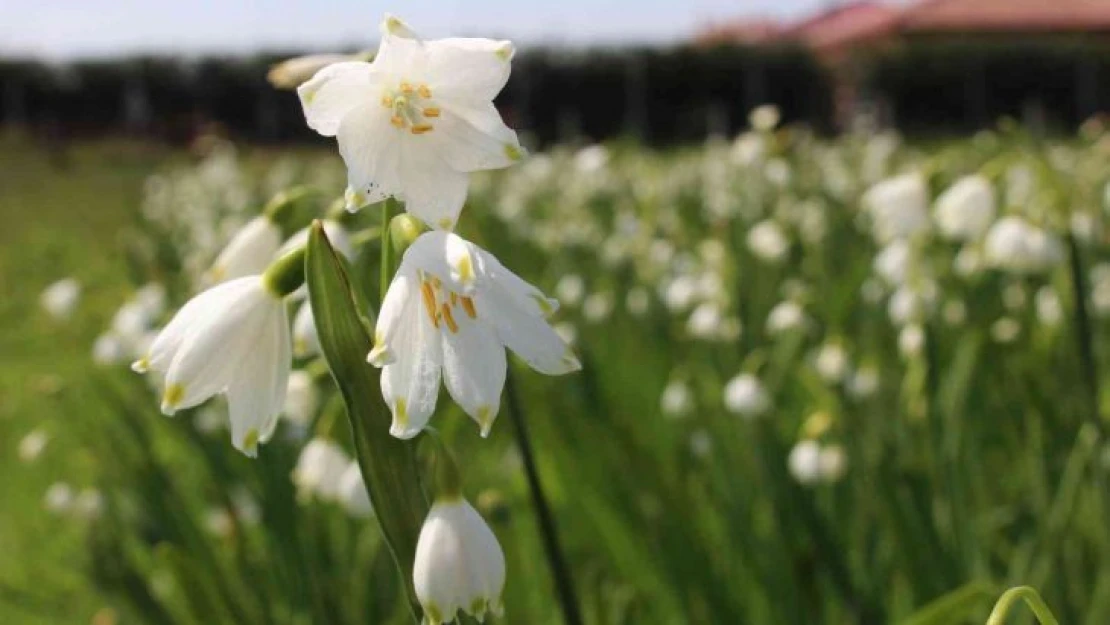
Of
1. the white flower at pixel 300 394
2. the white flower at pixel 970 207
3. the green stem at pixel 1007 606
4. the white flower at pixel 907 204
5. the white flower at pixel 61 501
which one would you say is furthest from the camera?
the white flower at pixel 61 501

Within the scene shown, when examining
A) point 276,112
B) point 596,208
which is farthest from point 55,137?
point 596,208

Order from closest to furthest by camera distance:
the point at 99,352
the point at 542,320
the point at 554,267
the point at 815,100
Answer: the point at 542,320 → the point at 99,352 → the point at 554,267 → the point at 815,100

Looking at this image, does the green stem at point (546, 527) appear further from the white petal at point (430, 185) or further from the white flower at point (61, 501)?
the white flower at point (61, 501)

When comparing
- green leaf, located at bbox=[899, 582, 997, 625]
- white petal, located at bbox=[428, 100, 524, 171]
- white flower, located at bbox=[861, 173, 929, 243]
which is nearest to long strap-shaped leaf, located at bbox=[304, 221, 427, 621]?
white petal, located at bbox=[428, 100, 524, 171]

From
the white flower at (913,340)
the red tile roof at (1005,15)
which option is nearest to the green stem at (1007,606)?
the white flower at (913,340)

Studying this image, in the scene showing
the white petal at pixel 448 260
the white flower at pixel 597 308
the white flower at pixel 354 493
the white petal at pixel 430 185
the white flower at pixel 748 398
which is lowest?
the white flower at pixel 597 308

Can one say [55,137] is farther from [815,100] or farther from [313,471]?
[313,471]
